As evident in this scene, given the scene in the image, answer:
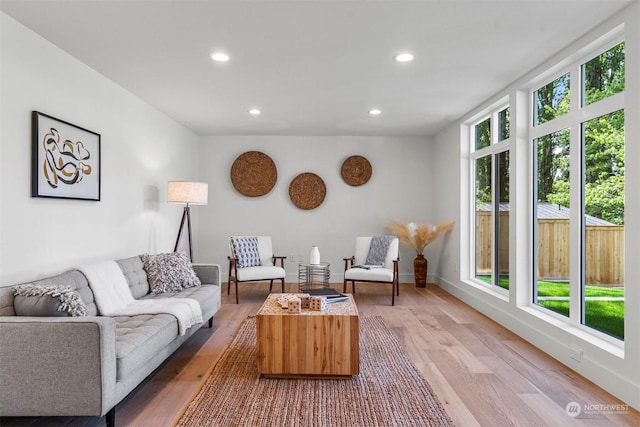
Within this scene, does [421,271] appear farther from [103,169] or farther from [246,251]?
[103,169]

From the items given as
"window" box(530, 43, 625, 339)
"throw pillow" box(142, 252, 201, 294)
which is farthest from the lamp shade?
"window" box(530, 43, 625, 339)

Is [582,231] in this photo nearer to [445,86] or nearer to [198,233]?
[445,86]

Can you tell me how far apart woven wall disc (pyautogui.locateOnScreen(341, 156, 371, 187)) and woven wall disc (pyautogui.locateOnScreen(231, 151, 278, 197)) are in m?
1.19

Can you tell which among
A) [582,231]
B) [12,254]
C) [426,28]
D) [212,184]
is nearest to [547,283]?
[582,231]

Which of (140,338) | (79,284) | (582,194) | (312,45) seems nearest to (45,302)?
(140,338)

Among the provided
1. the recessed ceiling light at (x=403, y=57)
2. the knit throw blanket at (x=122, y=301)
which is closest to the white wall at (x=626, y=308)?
the recessed ceiling light at (x=403, y=57)

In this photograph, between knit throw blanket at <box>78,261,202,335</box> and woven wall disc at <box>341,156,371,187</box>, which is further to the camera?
woven wall disc at <box>341,156,371,187</box>

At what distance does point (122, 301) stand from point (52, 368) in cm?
121

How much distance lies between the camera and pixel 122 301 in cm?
317

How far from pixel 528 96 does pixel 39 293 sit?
430 cm

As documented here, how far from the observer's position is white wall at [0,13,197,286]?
2635mm

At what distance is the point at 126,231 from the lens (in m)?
4.17

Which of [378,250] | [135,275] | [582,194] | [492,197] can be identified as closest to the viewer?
[582,194]

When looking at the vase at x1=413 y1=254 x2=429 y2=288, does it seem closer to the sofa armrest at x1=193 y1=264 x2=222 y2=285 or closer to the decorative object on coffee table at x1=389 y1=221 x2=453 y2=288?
the decorative object on coffee table at x1=389 y1=221 x2=453 y2=288
